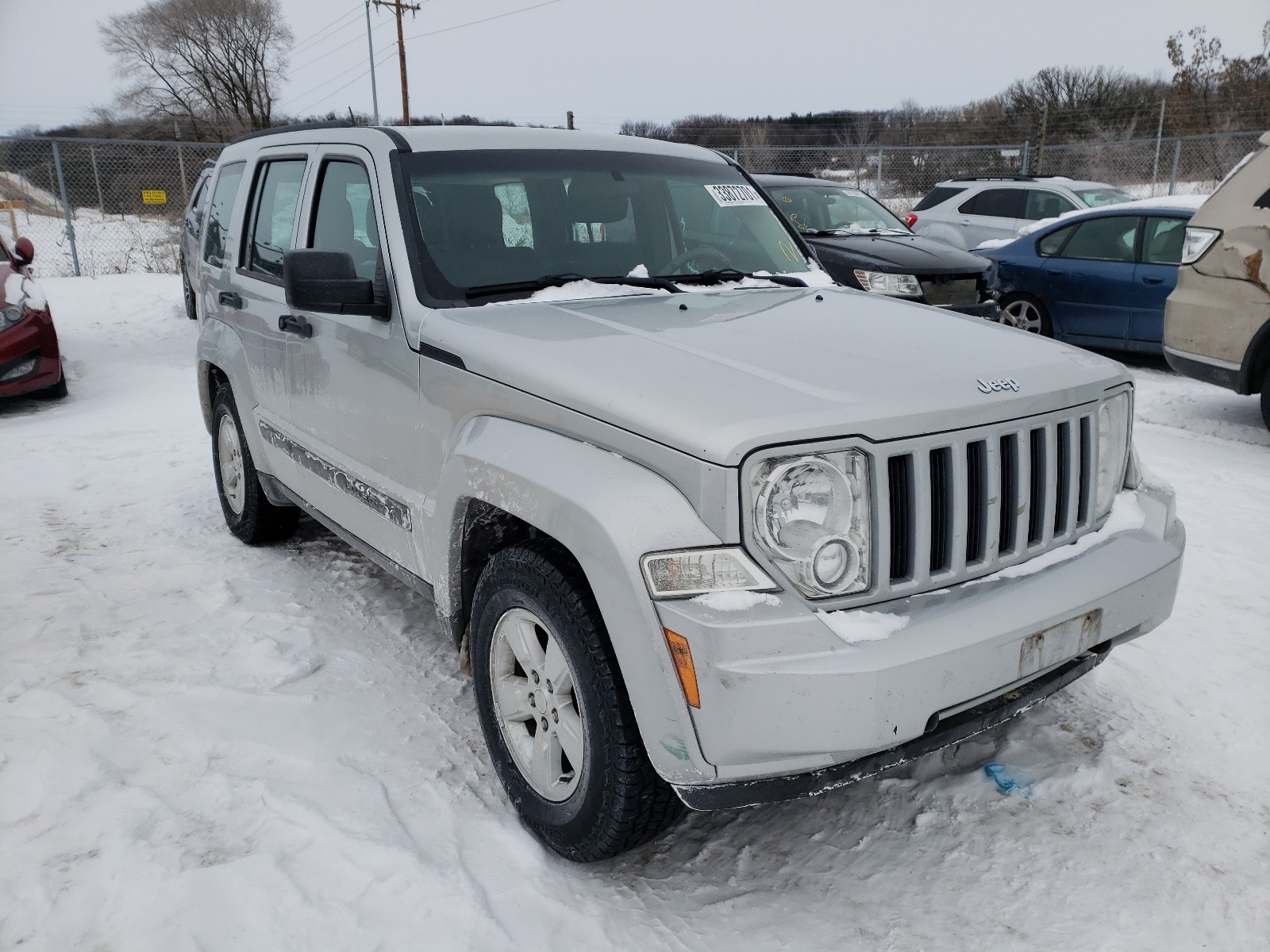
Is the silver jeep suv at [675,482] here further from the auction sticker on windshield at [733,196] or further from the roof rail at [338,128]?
the auction sticker on windshield at [733,196]

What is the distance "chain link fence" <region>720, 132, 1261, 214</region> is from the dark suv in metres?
10.1

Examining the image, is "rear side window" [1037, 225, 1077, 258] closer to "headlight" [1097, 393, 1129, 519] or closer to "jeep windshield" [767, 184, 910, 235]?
"jeep windshield" [767, 184, 910, 235]

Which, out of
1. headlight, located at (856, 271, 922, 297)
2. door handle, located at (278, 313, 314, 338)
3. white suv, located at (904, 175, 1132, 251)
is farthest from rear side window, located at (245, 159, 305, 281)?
white suv, located at (904, 175, 1132, 251)

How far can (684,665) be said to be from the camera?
80.0 inches

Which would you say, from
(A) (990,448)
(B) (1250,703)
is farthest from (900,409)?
(B) (1250,703)

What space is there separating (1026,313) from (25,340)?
28.7 feet

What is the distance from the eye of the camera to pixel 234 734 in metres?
3.11

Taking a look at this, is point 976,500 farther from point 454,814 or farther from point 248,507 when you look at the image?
point 248,507

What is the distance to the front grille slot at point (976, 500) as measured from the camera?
2.31 meters

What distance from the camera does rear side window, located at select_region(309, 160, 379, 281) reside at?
10.8 feet

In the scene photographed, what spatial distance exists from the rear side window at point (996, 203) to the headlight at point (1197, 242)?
6019 mm

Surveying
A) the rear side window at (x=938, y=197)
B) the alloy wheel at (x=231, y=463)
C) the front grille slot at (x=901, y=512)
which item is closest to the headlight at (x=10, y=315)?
the alloy wheel at (x=231, y=463)

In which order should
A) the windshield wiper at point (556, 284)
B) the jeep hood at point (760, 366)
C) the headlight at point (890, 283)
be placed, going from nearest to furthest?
1. the jeep hood at point (760, 366)
2. the windshield wiper at point (556, 284)
3. the headlight at point (890, 283)

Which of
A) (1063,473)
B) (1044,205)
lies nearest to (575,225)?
(1063,473)
